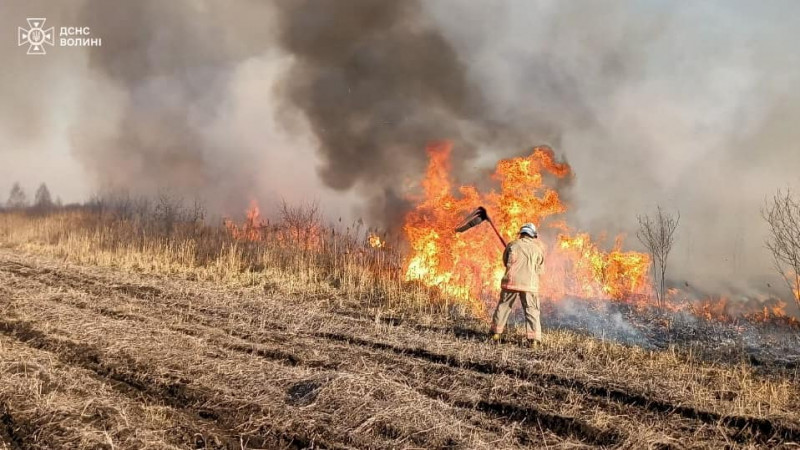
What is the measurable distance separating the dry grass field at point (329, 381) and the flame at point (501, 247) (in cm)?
218

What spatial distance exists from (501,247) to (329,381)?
836cm

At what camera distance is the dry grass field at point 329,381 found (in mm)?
4059

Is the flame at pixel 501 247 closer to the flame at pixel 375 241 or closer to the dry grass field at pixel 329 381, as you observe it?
the flame at pixel 375 241

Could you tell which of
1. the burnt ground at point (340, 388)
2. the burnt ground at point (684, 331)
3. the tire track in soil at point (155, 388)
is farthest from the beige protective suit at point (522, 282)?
the tire track in soil at point (155, 388)

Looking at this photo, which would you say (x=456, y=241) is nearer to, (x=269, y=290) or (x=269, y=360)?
(x=269, y=290)

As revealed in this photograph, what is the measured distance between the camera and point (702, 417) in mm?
4867

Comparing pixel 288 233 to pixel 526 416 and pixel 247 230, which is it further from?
pixel 526 416

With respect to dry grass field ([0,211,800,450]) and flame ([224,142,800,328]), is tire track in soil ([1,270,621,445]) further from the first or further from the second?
flame ([224,142,800,328])

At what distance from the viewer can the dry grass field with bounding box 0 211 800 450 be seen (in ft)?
13.3

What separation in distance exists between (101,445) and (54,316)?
4529 millimetres

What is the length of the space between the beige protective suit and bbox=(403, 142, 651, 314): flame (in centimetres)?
318

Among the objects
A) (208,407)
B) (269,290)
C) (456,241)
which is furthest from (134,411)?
(456,241)

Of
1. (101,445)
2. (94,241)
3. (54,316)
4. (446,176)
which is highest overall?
(446,176)

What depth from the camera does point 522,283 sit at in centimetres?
793
